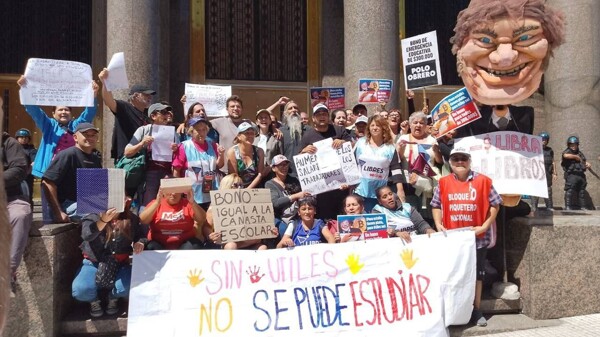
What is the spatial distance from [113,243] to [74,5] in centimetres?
931

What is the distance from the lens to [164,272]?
521 cm

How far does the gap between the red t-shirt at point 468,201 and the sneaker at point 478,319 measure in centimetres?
77

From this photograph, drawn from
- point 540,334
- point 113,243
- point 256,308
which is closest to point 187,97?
point 113,243

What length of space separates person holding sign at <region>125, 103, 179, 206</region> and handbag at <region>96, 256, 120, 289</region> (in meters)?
0.91

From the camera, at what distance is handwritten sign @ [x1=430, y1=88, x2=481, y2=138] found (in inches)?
237

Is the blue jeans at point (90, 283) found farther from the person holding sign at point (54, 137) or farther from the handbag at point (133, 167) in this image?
the person holding sign at point (54, 137)

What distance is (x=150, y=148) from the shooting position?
5.95 m

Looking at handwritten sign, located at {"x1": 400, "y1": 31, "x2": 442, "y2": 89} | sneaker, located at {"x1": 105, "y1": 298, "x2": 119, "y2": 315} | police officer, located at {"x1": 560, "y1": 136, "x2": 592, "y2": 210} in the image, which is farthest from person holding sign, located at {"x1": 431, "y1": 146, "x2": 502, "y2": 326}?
police officer, located at {"x1": 560, "y1": 136, "x2": 592, "y2": 210}

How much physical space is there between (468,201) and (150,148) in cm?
333

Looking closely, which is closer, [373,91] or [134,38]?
[373,91]

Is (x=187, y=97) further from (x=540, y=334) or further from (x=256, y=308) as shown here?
(x=540, y=334)

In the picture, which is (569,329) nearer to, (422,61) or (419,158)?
(419,158)

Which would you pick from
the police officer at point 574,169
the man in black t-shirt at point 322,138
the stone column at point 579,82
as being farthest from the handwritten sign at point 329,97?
the stone column at point 579,82

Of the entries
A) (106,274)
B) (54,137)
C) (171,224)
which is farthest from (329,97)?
(106,274)
